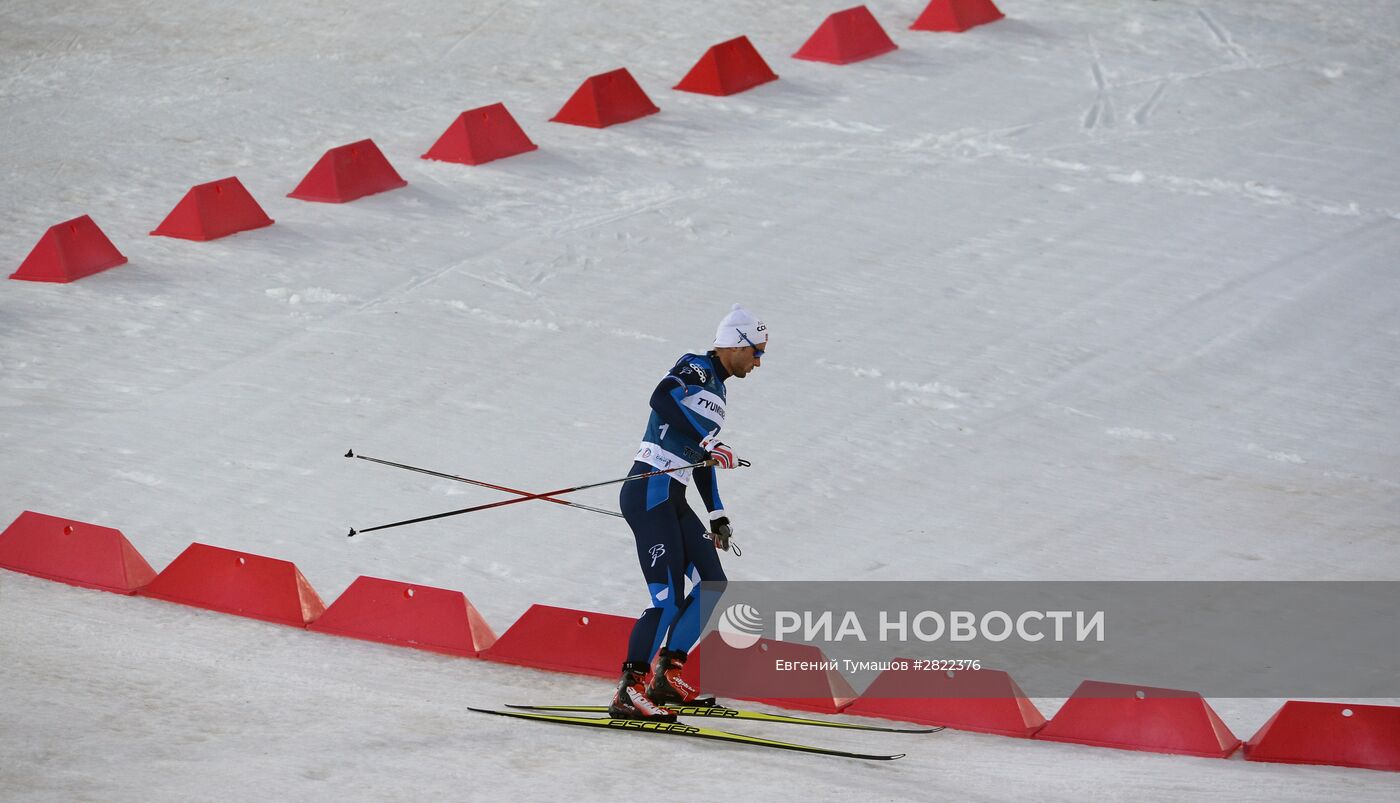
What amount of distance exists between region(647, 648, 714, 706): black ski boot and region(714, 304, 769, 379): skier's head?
1206 mm

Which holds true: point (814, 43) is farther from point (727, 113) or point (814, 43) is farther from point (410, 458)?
point (410, 458)

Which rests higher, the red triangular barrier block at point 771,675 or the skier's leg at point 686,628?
the skier's leg at point 686,628

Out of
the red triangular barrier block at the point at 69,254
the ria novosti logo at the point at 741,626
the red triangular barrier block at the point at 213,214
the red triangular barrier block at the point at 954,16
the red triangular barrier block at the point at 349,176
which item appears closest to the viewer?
the ria novosti logo at the point at 741,626

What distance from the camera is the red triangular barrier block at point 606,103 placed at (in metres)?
15.0

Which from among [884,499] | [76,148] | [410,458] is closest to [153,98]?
[76,148]

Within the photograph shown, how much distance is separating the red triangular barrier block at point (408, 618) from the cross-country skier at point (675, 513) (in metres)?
1.19

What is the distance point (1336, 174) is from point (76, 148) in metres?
11.2

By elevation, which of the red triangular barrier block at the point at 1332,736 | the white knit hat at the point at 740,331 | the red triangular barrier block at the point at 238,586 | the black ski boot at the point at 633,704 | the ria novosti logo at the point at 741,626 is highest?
the white knit hat at the point at 740,331

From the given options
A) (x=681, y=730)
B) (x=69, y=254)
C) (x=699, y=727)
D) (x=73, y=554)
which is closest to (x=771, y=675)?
(x=699, y=727)

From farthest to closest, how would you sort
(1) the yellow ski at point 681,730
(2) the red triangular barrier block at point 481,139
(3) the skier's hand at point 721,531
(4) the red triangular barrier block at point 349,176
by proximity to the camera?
(2) the red triangular barrier block at point 481,139 < (4) the red triangular barrier block at point 349,176 < (3) the skier's hand at point 721,531 < (1) the yellow ski at point 681,730

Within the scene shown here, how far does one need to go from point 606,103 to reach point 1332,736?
10202mm

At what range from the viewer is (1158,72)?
1617 cm

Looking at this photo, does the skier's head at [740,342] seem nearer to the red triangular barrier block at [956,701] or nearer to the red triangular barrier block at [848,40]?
the red triangular barrier block at [956,701]

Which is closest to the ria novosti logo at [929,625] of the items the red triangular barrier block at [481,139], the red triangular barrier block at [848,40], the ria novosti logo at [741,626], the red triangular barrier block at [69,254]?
the ria novosti logo at [741,626]
